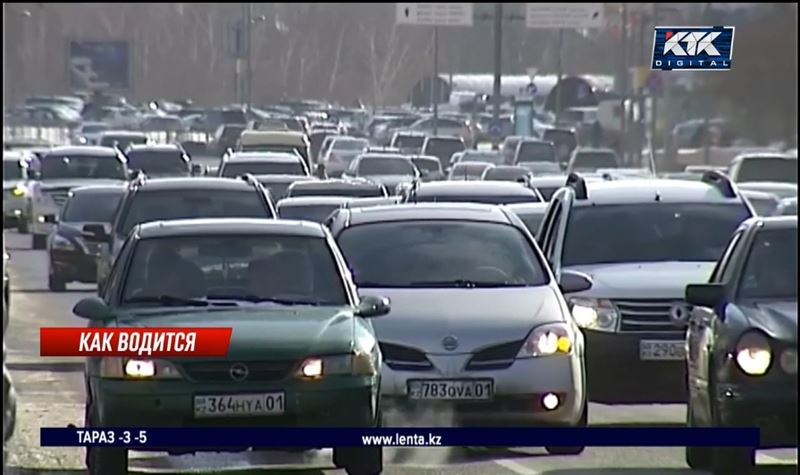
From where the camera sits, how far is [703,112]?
14.2 m

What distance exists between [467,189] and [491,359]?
14.9ft

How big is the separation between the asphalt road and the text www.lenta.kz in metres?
0.16

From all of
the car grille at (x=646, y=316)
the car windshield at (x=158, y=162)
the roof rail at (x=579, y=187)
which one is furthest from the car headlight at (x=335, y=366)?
the car windshield at (x=158, y=162)

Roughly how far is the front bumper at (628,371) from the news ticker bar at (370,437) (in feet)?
5.09

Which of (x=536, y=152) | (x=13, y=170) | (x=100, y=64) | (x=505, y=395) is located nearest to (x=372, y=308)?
(x=505, y=395)

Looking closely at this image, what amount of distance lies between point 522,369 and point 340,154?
5.92 meters

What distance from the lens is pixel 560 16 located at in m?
10.4

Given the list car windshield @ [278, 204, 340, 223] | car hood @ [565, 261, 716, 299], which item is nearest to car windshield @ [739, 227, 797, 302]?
car hood @ [565, 261, 716, 299]

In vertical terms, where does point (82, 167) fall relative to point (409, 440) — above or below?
below

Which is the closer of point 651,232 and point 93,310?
point 93,310

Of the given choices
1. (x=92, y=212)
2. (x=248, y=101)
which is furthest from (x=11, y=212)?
(x=248, y=101)

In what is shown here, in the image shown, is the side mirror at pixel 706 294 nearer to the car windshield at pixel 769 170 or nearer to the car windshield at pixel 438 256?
the car windshield at pixel 438 256

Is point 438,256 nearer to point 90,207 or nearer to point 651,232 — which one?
point 651,232

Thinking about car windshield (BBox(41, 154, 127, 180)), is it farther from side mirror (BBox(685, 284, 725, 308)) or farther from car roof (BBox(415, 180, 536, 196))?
side mirror (BBox(685, 284, 725, 308))
